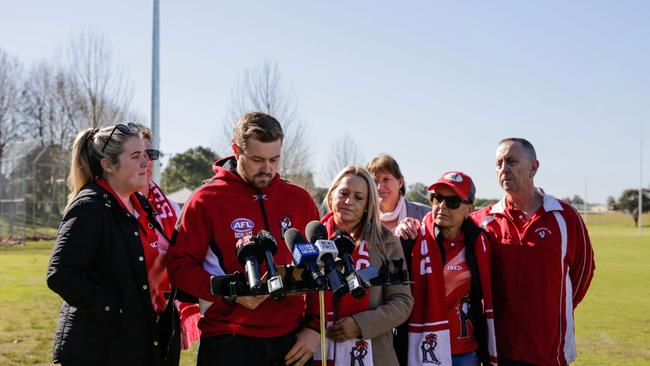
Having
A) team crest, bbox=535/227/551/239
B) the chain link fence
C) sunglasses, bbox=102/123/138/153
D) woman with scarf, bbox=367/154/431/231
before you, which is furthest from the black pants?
the chain link fence

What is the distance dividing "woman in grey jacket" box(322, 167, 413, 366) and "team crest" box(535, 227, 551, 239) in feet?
4.25

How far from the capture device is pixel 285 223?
437 centimetres

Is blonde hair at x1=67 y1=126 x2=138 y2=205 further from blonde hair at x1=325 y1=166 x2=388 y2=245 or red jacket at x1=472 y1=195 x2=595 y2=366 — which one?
red jacket at x1=472 y1=195 x2=595 y2=366

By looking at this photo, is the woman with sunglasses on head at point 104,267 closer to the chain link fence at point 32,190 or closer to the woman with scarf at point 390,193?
the woman with scarf at point 390,193

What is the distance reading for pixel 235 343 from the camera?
4.09m

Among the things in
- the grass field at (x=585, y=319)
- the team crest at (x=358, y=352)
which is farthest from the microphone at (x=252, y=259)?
the grass field at (x=585, y=319)

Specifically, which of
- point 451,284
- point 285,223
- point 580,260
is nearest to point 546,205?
point 580,260

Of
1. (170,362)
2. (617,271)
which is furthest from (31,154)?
(170,362)

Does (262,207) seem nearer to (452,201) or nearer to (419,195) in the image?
(452,201)

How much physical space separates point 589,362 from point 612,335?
9.65ft

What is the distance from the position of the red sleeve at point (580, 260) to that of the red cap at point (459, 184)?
3.29ft

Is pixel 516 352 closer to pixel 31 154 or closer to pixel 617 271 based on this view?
pixel 617 271

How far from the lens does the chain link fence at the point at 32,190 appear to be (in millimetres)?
45938

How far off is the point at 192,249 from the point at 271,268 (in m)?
1.22
